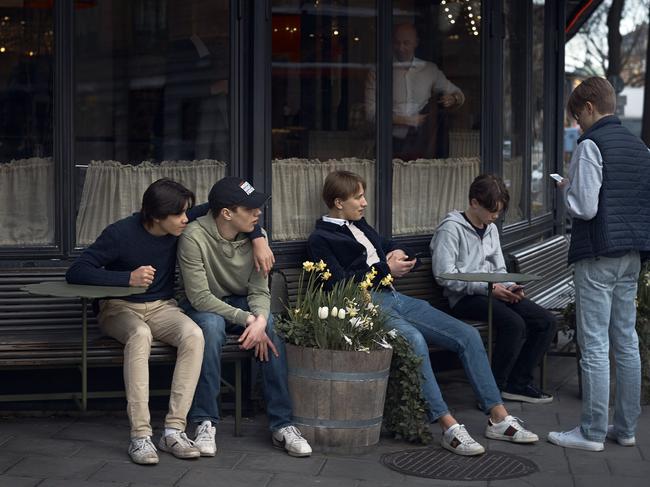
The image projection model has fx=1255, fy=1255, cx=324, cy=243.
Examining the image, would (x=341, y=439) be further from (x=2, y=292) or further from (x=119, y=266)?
(x=2, y=292)

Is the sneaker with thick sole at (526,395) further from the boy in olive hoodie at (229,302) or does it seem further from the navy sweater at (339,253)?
the boy in olive hoodie at (229,302)

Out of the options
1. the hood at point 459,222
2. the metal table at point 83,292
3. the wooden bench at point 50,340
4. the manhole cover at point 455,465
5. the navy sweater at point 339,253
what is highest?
the hood at point 459,222

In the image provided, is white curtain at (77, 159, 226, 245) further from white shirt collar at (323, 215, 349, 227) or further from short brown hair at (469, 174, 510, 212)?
short brown hair at (469, 174, 510, 212)

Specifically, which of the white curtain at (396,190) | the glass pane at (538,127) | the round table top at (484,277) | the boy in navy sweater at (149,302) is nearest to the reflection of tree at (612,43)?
the glass pane at (538,127)

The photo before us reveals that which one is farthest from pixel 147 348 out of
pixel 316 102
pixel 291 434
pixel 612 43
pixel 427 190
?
pixel 612 43

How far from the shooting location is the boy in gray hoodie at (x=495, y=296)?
719 centimetres

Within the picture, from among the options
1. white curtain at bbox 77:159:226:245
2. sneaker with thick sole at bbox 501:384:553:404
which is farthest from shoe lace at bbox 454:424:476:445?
white curtain at bbox 77:159:226:245

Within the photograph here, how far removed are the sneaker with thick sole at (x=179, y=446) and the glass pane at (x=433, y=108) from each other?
2.38 metres

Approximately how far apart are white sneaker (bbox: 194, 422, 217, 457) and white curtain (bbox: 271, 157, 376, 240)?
1482 mm

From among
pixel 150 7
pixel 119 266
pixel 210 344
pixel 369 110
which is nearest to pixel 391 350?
pixel 210 344

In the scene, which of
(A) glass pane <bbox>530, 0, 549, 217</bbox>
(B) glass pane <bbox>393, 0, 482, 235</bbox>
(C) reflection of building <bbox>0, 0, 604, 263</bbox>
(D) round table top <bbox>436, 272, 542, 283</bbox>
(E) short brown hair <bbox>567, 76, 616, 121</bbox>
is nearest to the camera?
(E) short brown hair <bbox>567, 76, 616, 121</bbox>

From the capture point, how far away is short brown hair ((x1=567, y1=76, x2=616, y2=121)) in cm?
614

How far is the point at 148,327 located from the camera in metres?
6.11

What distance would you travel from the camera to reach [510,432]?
6.34 meters
